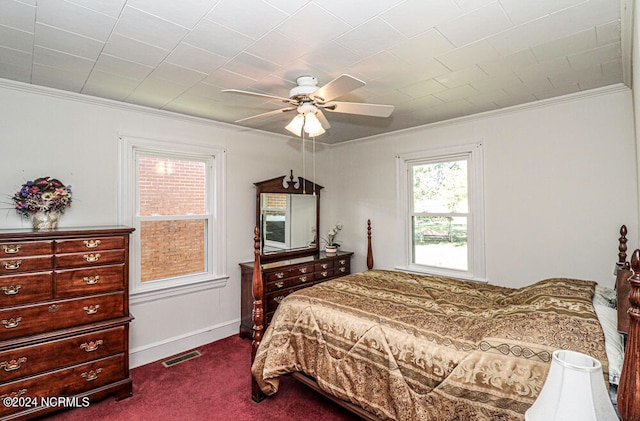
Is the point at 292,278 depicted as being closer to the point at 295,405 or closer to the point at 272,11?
the point at 295,405

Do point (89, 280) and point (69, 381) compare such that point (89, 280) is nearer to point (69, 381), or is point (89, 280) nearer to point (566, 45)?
point (69, 381)

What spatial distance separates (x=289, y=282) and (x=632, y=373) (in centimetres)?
332

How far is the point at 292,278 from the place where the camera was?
3.97 m

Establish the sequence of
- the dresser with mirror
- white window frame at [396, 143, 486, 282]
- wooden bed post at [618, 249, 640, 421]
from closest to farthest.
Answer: wooden bed post at [618, 249, 640, 421], white window frame at [396, 143, 486, 282], the dresser with mirror

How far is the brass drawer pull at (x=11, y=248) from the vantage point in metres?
2.22

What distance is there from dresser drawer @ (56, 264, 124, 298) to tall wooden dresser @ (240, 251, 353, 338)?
1.47 m

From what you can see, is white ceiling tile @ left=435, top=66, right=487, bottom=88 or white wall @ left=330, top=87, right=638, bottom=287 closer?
white ceiling tile @ left=435, top=66, right=487, bottom=88

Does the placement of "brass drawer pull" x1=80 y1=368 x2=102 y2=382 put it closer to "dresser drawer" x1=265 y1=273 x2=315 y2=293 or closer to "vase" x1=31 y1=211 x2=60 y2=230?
"vase" x1=31 y1=211 x2=60 y2=230

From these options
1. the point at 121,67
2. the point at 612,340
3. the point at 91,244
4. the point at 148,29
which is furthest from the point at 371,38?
the point at 91,244

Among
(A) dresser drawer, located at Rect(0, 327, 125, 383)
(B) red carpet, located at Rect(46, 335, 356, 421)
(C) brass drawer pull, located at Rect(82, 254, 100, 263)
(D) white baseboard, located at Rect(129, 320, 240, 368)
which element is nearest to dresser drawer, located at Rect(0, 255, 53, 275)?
(C) brass drawer pull, located at Rect(82, 254, 100, 263)

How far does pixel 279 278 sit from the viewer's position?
12.6ft

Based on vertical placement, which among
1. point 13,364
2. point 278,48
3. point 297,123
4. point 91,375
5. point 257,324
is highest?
point 278,48

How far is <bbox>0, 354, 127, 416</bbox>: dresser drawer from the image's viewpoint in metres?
2.24

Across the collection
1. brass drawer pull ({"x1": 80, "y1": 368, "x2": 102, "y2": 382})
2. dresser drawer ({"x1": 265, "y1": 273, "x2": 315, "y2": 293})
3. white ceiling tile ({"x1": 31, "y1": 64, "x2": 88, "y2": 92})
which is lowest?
brass drawer pull ({"x1": 80, "y1": 368, "x2": 102, "y2": 382})
